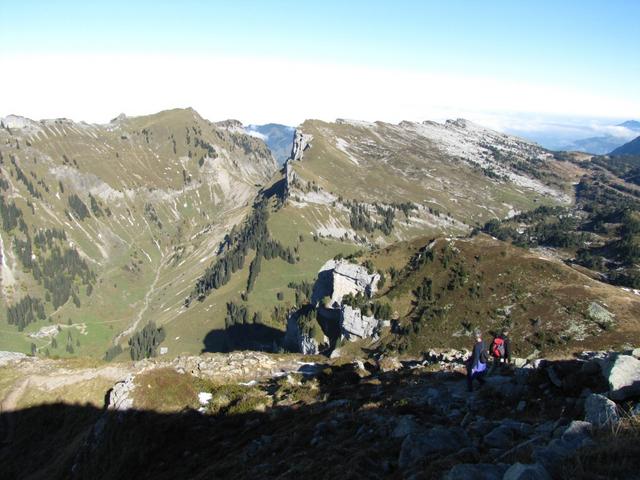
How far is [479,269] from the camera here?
108000 millimetres

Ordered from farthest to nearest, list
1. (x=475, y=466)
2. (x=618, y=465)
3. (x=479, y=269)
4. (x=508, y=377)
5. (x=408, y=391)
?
(x=479, y=269)
(x=408, y=391)
(x=508, y=377)
(x=475, y=466)
(x=618, y=465)

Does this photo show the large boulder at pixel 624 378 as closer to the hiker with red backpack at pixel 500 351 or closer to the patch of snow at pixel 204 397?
the hiker with red backpack at pixel 500 351

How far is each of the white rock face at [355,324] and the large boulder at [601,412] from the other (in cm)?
9576

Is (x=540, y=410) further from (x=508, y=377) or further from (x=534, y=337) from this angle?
(x=534, y=337)

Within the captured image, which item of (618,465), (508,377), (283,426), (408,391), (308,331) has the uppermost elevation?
(618,465)

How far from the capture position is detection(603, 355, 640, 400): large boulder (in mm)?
18750

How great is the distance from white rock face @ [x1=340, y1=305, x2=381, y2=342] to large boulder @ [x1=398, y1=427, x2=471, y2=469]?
92.1m

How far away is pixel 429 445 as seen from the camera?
65.0 feet

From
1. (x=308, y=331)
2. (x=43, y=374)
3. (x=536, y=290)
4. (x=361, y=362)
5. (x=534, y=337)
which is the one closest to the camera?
(x=361, y=362)

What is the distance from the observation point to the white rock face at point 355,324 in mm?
113312

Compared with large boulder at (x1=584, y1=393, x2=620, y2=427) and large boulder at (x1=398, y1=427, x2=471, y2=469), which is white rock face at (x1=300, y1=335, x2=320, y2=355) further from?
large boulder at (x1=584, y1=393, x2=620, y2=427)

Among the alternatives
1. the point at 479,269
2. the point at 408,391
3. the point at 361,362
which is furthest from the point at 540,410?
the point at 479,269

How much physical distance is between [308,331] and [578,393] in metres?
115

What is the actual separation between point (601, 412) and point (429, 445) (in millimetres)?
7271
